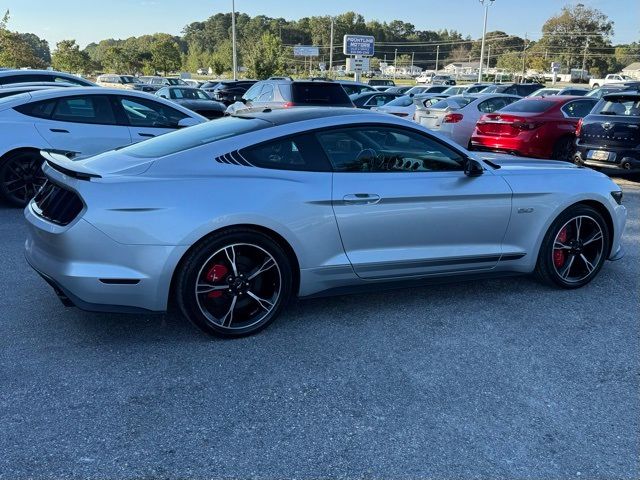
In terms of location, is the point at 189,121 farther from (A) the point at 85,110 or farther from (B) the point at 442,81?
(B) the point at 442,81

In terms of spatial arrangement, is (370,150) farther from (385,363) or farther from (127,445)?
(127,445)

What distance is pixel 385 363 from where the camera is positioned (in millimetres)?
3430

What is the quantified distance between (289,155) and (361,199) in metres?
0.58

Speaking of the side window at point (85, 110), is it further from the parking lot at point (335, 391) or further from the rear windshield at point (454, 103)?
the rear windshield at point (454, 103)

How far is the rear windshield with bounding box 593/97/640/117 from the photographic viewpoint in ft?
31.6

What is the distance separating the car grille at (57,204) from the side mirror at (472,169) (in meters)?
2.69

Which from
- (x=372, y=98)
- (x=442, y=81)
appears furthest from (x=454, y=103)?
(x=442, y=81)

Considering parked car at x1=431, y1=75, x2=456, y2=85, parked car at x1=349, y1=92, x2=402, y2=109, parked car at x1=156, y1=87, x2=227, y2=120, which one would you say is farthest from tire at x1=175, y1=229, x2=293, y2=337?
parked car at x1=431, y1=75, x2=456, y2=85

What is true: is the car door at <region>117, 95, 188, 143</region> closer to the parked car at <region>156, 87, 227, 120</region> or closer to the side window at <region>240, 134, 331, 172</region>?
the side window at <region>240, 134, 331, 172</region>

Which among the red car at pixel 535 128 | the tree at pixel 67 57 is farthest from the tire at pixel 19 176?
the tree at pixel 67 57

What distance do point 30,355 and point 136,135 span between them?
4898 mm

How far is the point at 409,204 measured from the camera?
157 inches

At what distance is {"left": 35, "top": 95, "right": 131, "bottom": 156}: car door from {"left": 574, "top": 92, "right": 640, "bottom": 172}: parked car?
7.71m

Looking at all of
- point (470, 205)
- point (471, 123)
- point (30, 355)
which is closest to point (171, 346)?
point (30, 355)
